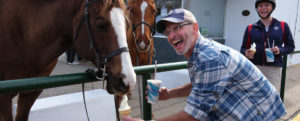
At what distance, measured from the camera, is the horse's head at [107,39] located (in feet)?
5.47

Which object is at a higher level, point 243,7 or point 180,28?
point 243,7

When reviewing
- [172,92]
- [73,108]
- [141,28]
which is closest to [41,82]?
[172,92]

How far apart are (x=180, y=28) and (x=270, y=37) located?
2368mm

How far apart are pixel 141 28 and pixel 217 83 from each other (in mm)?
2754

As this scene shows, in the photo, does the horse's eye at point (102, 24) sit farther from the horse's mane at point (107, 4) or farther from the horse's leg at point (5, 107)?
the horse's leg at point (5, 107)

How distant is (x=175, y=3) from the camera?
25.2 ft

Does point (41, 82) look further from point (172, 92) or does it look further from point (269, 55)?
point (269, 55)

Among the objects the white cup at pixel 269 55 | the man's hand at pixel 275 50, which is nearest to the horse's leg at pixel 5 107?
the white cup at pixel 269 55

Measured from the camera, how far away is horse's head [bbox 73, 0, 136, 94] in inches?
65.7

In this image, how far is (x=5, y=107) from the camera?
2062mm

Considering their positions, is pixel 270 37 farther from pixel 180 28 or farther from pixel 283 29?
pixel 180 28

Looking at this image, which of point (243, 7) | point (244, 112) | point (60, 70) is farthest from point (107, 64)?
point (243, 7)

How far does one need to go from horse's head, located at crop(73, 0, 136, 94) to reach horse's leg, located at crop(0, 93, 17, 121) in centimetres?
81

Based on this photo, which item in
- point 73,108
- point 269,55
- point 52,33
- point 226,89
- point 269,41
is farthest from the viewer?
point 269,41
